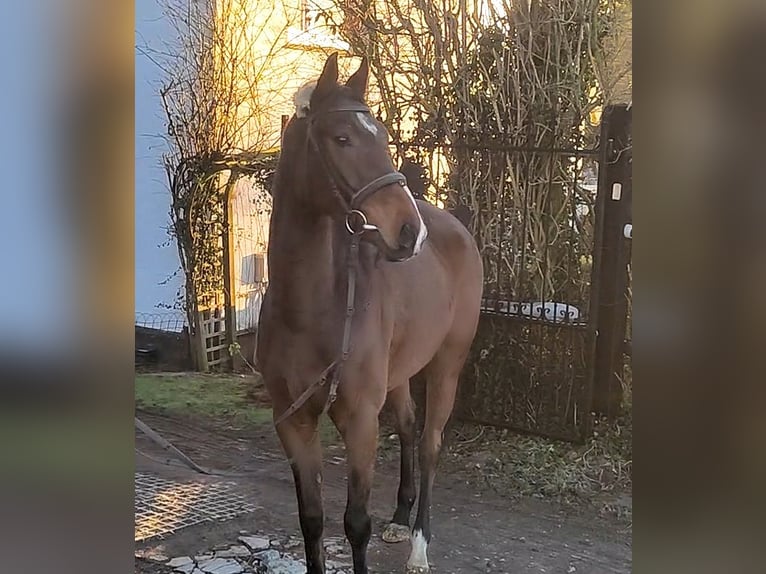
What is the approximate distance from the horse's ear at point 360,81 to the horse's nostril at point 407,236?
266 millimetres

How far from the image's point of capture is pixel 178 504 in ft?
4.51

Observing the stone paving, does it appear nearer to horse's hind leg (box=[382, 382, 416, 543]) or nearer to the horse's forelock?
horse's hind leg (box=[382, 382, 416, 543])

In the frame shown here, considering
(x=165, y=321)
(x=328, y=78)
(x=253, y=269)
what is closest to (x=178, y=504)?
(x=165, y=321)

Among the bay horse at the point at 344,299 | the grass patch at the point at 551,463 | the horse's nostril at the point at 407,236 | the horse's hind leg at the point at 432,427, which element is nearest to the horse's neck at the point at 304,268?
the bay horse at the point at 344,299

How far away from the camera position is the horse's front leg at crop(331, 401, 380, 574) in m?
1.35

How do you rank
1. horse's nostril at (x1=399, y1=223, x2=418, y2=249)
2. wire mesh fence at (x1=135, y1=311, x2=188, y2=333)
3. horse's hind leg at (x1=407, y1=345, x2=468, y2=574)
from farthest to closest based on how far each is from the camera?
horse's hind leg at (x1=407, y1=345, x2=468, y2=574), wire mesh fence at (x1=135, y1=311, x2=188, y2=333), horse's nostril at (x1=399, y1=223, x2=418, y2=249)

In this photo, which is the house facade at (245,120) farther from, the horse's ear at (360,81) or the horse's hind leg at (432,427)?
the horse's hind leg at (432,427)

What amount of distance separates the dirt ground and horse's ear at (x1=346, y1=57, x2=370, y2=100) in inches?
25.2

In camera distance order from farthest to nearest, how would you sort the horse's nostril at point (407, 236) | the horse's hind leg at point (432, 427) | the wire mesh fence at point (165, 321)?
the horse's hind leg at point (432, 427), the wire mesh fence at point (165, 321), the horse's nostril at point (407, 236)

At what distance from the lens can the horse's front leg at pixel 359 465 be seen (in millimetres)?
1351

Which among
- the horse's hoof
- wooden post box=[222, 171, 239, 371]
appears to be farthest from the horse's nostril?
the horse's hoof

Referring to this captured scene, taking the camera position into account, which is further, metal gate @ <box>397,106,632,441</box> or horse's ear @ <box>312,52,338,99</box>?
metal gate @ <box>397,106,632,441</box>
